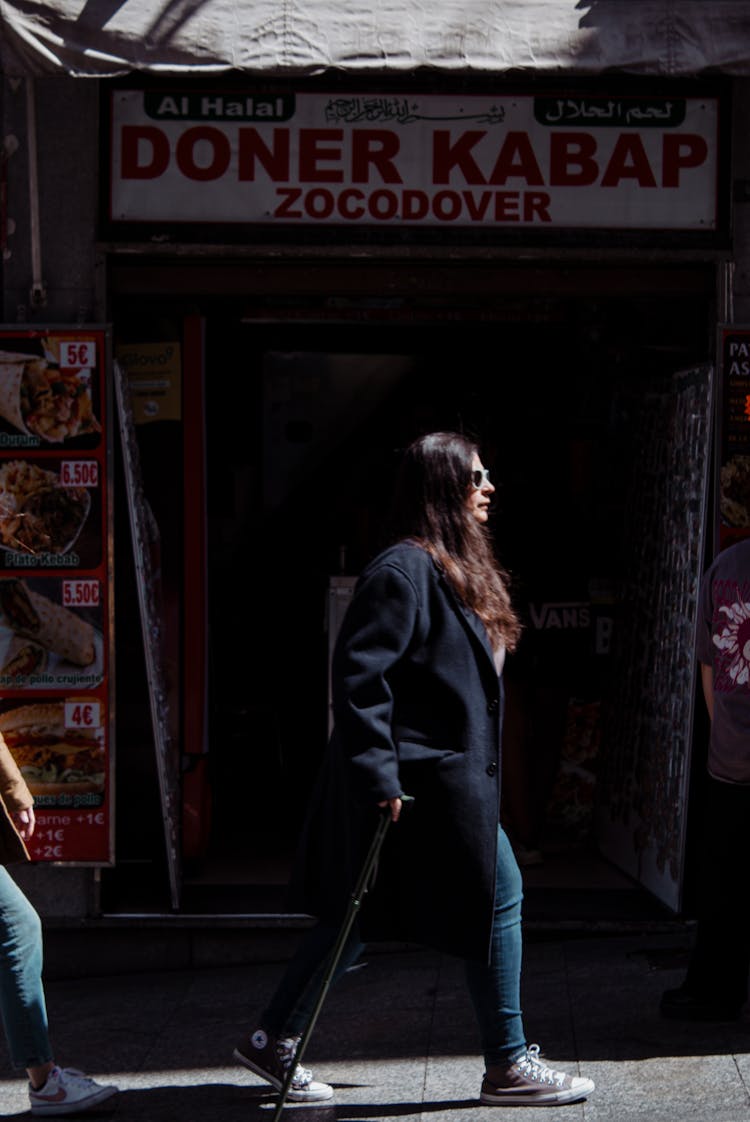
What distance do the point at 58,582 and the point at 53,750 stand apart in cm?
61

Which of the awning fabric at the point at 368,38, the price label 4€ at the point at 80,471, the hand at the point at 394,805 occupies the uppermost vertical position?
the awning fabric at the point at 368,38

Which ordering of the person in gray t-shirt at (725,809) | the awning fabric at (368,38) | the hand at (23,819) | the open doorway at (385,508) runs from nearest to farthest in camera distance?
the hand at (23,819), the person in gray t-shirt at (725,809), the awning fabric at (368,38), the open doorway at (385,508)

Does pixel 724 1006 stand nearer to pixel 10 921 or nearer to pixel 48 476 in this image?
pixel 10 921

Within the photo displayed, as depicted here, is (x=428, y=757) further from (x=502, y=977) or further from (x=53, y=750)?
(x=53, y=750)

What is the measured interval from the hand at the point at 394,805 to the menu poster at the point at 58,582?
2040 mm

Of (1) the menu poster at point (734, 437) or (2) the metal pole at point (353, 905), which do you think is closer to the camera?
(2) the metal pole at point (353, 905)

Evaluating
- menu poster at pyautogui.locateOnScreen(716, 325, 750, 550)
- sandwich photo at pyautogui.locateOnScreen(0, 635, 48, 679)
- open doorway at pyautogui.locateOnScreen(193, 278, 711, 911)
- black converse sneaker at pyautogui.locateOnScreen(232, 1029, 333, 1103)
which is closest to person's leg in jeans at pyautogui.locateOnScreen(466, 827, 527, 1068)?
black converse sneaker at pyautogui.locateOnScreen(232, 1029, 333, 1103)

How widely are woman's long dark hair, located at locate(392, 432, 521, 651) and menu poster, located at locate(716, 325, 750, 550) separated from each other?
5.60 ft

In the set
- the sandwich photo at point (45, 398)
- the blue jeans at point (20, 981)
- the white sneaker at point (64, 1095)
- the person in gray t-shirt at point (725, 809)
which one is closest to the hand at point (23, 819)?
the blue jeans at point (20, 981)

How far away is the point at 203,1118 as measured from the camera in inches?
169

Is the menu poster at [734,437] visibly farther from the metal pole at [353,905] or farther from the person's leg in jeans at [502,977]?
the metal pole at [353,905]

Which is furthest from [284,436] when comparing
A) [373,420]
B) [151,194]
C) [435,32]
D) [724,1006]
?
[724,1006]

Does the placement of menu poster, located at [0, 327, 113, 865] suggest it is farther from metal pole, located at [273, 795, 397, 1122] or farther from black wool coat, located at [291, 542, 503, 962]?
metal pole, located at [273, 795, 397, 1122]

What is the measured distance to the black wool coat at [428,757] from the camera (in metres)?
3.94
